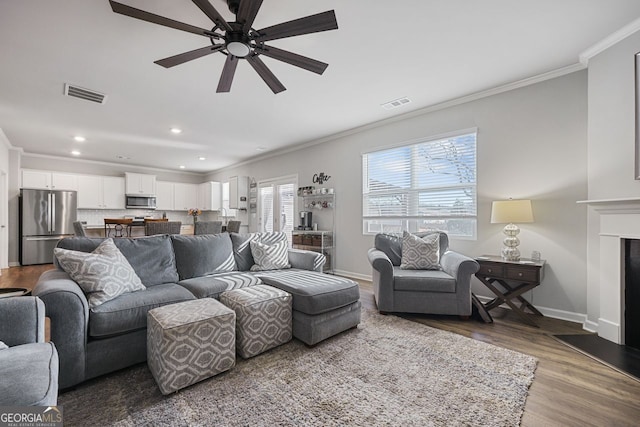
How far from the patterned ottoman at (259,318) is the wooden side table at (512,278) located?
2070 millimetres

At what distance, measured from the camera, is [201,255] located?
285 cm

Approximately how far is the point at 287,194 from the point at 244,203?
5.58 ft

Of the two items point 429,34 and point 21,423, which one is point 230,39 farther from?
point 21,423

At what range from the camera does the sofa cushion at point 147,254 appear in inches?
92.9

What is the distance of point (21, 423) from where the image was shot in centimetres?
90

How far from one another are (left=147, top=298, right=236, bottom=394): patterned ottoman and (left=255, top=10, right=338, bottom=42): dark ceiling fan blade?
1.94 meters

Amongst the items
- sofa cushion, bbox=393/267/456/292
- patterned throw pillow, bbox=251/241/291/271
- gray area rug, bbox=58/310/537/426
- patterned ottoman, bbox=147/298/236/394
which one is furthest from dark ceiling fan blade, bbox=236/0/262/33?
sofa cushion, bbox=393/267/456/292

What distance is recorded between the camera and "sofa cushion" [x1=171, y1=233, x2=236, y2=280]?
9.09 feet

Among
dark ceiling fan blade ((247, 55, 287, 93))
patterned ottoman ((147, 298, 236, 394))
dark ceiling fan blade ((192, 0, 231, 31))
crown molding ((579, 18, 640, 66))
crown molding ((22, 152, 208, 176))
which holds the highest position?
crown molding ((579, 18, 640, 66))

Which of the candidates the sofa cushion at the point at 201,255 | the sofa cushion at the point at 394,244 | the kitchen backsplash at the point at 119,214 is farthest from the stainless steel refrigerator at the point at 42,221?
the sofa cushion at the point at 394,244

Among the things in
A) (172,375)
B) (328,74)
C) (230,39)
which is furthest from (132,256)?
(328,74)

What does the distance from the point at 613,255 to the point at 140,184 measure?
937 cm

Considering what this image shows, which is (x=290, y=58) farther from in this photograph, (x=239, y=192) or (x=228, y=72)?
(x=239, y=192)

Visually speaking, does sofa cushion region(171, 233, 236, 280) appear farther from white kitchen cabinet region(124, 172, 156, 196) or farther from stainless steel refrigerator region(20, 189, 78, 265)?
white kitchen cabinet region(124, 172, 156, 196)
